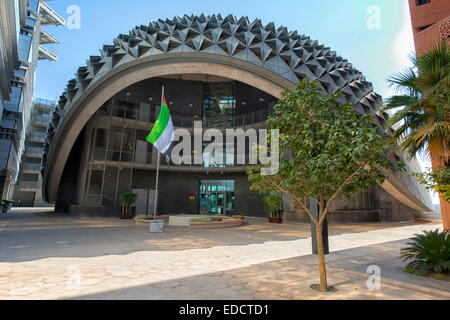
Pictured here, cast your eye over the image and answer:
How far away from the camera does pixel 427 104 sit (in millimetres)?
6719

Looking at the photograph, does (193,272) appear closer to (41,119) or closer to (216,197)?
(216,197)

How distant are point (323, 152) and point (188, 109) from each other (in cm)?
→ 2595

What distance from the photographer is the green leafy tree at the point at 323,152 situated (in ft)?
13.6

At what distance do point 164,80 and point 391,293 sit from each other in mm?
29302

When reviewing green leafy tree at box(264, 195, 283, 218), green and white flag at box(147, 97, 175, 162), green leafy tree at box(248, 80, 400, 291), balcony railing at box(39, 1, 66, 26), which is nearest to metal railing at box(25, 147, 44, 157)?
balcony railing at box(39, 1, 66, 26)

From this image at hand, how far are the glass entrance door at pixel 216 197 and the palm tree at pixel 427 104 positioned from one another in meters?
21.0

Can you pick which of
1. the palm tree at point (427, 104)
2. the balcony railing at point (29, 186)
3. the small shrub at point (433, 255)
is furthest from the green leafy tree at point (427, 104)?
the balcony railing at point (29, 186)

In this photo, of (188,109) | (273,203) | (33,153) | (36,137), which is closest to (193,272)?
(273,203)

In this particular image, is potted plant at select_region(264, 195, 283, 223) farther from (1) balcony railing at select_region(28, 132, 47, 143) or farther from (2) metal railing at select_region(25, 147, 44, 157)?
(1) balcony railing at select_region(28, 132, 47, 143)

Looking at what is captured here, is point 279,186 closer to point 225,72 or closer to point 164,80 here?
point 225,72

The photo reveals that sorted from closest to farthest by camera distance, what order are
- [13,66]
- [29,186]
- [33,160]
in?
[13,66] → [29,186] → [33,160]

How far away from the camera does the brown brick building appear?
11.6 meters

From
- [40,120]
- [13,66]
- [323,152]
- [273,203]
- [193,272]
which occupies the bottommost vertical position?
[193,272]

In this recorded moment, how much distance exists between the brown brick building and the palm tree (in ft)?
21.2
